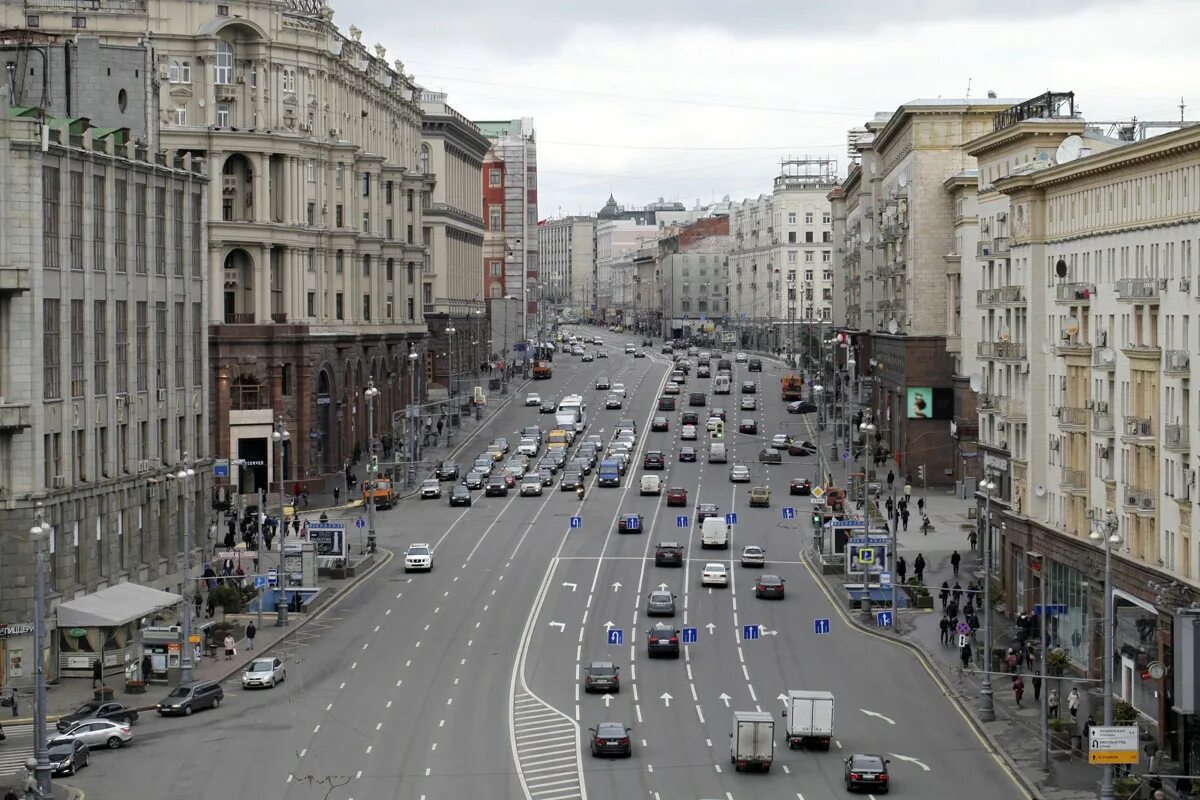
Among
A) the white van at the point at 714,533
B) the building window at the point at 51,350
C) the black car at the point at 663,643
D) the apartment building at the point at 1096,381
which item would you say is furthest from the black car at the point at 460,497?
the black car at the point at 663,643

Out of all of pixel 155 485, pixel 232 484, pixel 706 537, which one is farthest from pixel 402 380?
pixel 155 485

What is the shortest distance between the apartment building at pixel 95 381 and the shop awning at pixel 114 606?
0.31ft

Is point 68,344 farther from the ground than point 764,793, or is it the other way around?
point 68,344

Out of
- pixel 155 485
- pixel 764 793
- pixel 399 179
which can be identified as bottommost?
pixel 764 793

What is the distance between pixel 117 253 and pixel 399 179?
7702 centimetres

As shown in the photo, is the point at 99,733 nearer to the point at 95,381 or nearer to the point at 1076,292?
the point at 95,381

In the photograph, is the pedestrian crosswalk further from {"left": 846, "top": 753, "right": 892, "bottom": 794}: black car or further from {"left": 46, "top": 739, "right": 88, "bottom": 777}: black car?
{"left": 46, "top": 739, "right": 88, "bottom": 777}: black car

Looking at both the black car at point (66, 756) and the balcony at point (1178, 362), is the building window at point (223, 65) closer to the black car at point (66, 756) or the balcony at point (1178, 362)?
the black car at point (66, 756)

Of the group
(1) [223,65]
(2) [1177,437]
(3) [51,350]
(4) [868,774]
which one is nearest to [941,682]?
(2) [1177,437]

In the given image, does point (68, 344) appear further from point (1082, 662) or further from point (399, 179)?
point (399, 179)

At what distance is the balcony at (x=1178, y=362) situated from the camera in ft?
198

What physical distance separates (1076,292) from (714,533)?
3106 centimetres

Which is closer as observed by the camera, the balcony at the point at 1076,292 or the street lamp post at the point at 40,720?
the street lamp post at the point at 40,720

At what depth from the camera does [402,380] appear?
16125 centimetres
